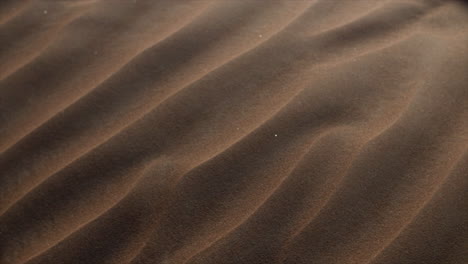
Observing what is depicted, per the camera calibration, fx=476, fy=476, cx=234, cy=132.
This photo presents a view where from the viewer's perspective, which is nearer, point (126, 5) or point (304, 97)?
point (304, 97)

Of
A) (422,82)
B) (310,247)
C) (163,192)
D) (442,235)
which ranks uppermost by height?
(163,192)

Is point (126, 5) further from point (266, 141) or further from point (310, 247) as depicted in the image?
point (310, 247)

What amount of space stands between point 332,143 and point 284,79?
280 millimetres

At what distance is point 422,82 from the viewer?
1.44 meters

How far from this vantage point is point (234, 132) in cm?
140

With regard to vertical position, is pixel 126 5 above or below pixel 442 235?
above

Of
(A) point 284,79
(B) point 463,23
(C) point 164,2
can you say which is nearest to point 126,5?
(C) point 164,2

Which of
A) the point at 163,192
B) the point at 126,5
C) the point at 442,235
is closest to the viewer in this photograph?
the point at 442,235

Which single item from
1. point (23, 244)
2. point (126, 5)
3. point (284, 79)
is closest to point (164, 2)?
point (126, 5)

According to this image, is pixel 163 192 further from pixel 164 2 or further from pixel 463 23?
pixel 463 23

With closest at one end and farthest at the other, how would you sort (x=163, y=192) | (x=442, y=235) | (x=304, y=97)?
1. (x=442, y=235)
2. (x=163, y=192)
3. (x=304, y=97)

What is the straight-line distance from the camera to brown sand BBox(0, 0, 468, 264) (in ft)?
4.02

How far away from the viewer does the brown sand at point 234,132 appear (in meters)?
1.22

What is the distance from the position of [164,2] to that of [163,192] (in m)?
0.78
